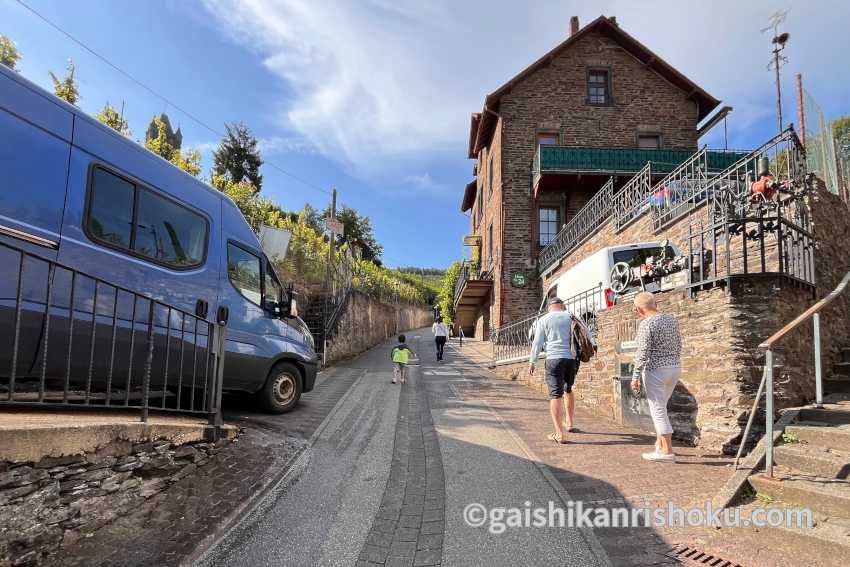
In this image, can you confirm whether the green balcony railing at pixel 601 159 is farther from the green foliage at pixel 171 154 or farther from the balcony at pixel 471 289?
the green foliage at pixel 171 154

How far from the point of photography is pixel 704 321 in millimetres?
5129

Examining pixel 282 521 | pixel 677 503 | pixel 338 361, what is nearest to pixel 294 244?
pixel 338 361

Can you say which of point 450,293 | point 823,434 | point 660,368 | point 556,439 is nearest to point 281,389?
point 556,439

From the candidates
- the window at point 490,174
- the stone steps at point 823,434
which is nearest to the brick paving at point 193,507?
the stone steps at point 823,434

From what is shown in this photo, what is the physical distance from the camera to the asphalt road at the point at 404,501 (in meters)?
2.86

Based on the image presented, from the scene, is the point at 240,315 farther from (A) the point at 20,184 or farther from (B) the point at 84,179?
(A) the point at 20,184

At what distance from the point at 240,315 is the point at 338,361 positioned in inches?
325

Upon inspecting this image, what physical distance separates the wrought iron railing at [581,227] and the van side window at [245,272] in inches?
438

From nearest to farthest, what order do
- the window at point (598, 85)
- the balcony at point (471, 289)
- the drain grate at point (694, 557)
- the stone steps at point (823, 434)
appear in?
the drain grate at point (694, 557) < the stone steps at point (823, 434) < the window at point (598, 85) < the balcony at point (471, 289)

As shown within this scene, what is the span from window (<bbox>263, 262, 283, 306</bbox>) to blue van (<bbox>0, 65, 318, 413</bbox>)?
16mm

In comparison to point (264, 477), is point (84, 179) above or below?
above

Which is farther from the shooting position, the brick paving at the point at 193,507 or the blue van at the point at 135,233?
the blue van at the point at 135,233

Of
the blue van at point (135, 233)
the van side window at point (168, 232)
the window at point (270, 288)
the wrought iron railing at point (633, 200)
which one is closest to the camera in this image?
the blue van at point (135, 233)

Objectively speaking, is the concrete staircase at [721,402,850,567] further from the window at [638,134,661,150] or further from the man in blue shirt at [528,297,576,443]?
the window at [638,134,661,150]
